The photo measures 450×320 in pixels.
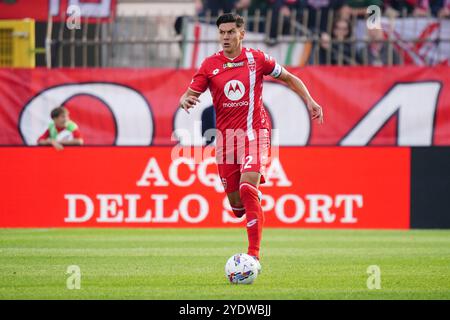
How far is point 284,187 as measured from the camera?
717 inches

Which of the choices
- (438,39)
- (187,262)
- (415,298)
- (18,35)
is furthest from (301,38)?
(415,298)

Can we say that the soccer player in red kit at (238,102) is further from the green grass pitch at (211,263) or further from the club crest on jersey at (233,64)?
the green grass pitch at (211,263)

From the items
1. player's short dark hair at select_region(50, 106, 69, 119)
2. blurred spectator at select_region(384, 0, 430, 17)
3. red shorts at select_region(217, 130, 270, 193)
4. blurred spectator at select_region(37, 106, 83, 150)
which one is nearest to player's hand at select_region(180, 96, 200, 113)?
red shorts at select_region(217, 130, 270, 193)

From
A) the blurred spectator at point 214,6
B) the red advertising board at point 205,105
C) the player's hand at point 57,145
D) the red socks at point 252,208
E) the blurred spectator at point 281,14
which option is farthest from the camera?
the blurred spectator at point 214,6

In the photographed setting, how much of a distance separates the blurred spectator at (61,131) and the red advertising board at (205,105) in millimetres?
991

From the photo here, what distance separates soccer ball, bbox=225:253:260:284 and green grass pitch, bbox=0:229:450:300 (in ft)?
0.38

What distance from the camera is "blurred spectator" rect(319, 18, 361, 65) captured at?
2064 cm

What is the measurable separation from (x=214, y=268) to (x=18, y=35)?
1108 cm

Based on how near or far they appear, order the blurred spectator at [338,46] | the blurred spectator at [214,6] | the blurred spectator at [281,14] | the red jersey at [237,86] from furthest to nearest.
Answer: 1. the blurred spectator at [214,6]
2. the blurred spectator at [281,14]
3. the blurred spectator at [338,46]
4. the red jersey at [237,86]

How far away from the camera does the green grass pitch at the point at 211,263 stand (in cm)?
952

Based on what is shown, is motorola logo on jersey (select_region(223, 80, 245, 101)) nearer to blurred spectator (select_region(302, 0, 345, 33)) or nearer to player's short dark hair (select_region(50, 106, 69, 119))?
player's short dark hair (select_region(50, 106, 69, 119))

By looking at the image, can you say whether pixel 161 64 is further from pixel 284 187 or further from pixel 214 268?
pixel 214 268

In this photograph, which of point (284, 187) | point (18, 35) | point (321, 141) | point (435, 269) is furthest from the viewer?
point (18, 35)

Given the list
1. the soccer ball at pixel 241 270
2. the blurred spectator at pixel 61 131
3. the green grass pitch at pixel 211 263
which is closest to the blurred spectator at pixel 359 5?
the green grass pitch at pixel 211 263
